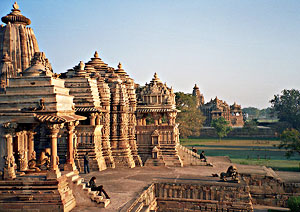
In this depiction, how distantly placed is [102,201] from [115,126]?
39.3ft

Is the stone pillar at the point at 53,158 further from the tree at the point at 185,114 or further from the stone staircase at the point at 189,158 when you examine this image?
the tree at the point at 185,114

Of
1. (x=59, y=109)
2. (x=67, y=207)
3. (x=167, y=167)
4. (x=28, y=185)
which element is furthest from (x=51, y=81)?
(x=167, y=167)

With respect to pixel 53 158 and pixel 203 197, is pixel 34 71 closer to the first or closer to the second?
pixel 53 158

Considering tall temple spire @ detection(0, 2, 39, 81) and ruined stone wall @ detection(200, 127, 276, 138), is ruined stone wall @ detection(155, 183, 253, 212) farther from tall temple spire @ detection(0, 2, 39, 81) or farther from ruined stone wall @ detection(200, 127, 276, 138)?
ruined stone wall @ detection(200, 127, 276, 138)

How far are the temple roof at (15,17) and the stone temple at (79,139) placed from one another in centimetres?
9

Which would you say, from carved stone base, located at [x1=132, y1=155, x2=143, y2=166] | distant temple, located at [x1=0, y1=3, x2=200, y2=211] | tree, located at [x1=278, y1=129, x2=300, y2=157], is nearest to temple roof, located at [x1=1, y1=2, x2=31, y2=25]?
distant temple, located at [x1=0, y1=3, x2=200, y2=211]

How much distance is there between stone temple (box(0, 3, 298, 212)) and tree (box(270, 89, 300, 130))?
51.7 m

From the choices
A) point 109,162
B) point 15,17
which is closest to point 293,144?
point 109,162

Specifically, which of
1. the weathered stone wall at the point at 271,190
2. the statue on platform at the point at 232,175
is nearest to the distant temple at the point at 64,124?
the weathered stone wall at the point at 271,190

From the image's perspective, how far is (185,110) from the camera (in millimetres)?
56406

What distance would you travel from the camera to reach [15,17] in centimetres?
2856

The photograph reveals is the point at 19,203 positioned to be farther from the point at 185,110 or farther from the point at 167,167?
the point at 185,110

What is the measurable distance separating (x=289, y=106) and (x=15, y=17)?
6456cm

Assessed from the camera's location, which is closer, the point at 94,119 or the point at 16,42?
the point at 94,119
